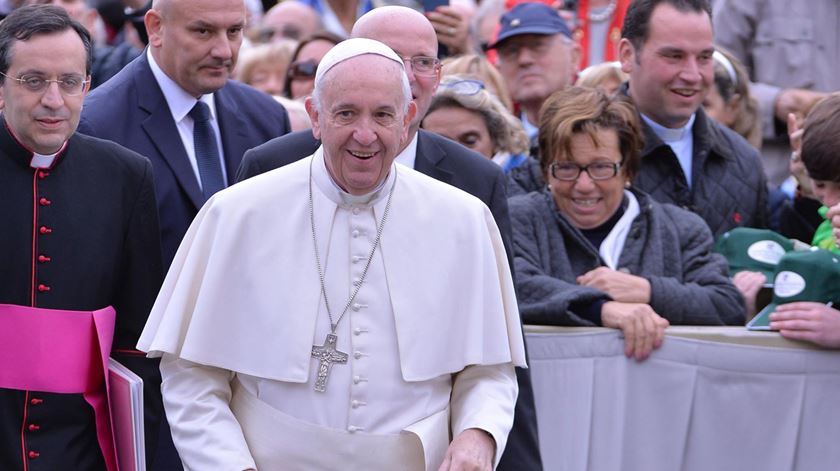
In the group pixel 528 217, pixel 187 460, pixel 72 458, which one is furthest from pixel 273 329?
pixel 528 217

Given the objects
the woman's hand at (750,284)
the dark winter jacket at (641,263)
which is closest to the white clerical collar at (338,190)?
the dark winter jacket at (641,263)

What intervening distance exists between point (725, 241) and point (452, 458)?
2.43 m

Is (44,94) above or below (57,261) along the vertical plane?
Result: above

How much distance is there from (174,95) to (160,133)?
187mm

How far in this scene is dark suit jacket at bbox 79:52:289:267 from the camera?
A: 16.7ft

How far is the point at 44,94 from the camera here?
13.6 ft

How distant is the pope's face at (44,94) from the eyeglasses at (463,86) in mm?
2151

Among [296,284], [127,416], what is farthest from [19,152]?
[296,284]

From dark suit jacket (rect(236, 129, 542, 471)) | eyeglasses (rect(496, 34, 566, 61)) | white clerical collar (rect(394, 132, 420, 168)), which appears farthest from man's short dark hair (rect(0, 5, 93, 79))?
eyeglasses (rect(496, 34, 566, 61))

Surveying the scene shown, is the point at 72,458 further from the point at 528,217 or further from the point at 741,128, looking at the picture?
the point at 741,128

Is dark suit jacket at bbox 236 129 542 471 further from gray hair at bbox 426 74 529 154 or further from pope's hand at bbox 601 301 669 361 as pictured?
gray hair at bbox 426 74 529 154

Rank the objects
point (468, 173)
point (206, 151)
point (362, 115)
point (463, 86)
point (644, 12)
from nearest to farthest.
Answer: point (362, 115), point (468, 173), point (206, 151), point (463, 86), point (644, 12)

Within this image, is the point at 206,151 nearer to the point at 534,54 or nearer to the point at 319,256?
the point at 319,256

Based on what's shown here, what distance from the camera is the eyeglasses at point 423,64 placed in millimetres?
4848
